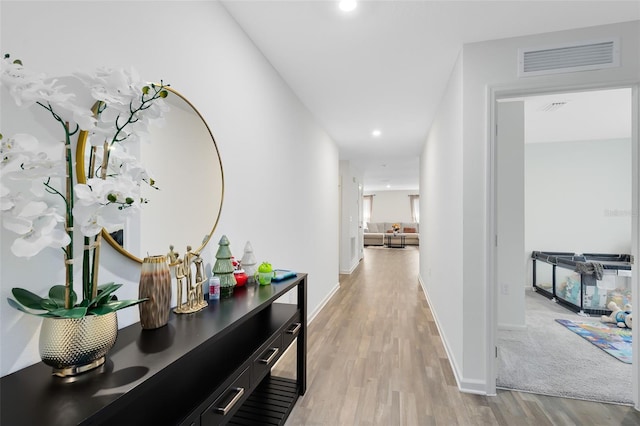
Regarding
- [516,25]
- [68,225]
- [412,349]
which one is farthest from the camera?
[412,349]

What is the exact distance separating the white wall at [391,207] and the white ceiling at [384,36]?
10.9m

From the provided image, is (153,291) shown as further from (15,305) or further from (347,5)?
(347,5)

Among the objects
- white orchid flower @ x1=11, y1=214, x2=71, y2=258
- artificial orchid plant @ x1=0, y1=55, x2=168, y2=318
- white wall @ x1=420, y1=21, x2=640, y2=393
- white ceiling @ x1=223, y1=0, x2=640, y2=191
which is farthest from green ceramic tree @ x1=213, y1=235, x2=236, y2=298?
white wall @ x1=420, y1=21, x2=640, y2=393

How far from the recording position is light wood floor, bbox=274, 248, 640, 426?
1.83m

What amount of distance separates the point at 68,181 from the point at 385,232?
13.0 meters

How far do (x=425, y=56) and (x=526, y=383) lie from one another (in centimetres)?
263

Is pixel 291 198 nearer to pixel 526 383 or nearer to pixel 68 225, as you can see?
pixel 68 225

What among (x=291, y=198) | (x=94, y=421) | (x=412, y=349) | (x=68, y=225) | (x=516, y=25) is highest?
(x=516, y=25)

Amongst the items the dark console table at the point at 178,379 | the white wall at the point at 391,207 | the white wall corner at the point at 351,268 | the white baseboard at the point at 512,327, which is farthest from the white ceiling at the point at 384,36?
the white wall at the point at 391,207

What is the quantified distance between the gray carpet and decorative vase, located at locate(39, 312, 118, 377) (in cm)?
256

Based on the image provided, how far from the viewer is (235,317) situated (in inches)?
48.8

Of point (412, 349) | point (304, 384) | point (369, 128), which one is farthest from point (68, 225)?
point (369, 128)

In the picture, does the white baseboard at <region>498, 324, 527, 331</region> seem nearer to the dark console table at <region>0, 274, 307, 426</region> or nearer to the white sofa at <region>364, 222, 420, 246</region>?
the dark console table at <region>0, 274, 307, 426</region>

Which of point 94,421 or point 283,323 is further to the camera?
point 283,323
